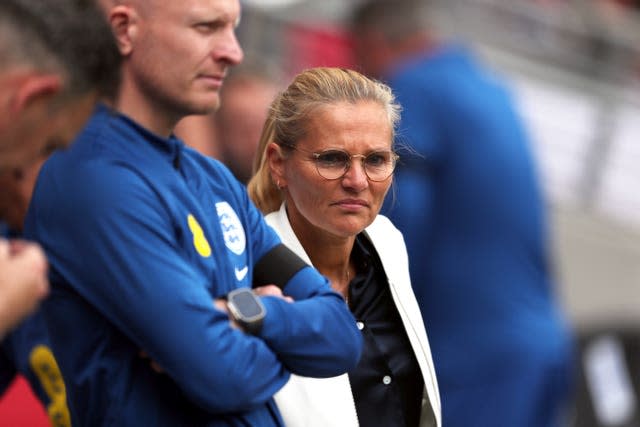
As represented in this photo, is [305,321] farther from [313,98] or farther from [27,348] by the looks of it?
[27,348]

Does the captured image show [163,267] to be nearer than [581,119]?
Yes

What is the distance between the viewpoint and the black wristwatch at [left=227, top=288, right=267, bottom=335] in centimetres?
199

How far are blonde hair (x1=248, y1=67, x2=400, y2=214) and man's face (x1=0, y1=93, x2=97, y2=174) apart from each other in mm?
232

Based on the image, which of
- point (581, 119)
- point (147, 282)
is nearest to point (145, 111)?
point (147, 282)

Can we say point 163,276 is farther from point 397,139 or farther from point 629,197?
point 629,197

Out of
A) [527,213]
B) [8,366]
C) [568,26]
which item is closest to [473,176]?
[527,213]

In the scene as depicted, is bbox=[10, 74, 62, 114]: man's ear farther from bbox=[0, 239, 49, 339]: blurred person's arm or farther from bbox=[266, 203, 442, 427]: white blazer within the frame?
bbox=[266, 203, 442, 427]: white blazer

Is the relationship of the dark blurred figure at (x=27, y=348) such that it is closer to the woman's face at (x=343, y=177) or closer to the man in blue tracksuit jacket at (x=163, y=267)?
the man in blue tracksuit jacket at (x=163, y=267)

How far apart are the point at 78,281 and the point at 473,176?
1.43m

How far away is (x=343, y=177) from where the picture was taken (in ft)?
6.04

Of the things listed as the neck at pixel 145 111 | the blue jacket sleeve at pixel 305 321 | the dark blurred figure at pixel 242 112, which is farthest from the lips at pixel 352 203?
the dark blurred figure at pixel 242 112

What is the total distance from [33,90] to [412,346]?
1.77 feet

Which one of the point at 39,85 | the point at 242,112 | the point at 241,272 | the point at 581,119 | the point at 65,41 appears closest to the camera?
the point at 39,85

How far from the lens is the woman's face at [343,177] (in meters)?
1.84
